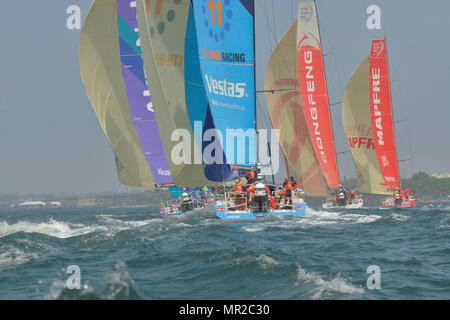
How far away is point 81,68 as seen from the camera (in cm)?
3219

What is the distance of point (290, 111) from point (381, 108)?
908 cm

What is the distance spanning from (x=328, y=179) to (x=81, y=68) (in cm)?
1960

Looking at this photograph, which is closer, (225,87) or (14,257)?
(14,257)

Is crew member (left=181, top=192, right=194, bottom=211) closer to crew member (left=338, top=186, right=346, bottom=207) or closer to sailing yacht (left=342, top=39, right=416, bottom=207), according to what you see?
crew member (left=338, top=186, right=346, bottom=207)

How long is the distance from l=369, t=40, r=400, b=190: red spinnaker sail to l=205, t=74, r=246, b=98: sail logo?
2350cm

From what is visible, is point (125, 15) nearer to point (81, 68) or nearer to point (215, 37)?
point (81, 68)

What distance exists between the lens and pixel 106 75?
1284 inches

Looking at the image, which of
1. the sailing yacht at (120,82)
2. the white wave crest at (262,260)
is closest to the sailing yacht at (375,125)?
the sailing yacht at (120,82)

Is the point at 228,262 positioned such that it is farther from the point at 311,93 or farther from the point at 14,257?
the point at 311,93

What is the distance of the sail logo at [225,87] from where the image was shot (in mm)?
23062

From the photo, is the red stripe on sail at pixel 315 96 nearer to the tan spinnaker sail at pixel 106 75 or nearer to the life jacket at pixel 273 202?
the tan spinnaker sail at pixel 106 75

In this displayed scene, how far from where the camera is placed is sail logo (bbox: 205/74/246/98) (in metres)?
23.1

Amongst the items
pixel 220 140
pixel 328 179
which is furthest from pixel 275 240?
pixel 328 179

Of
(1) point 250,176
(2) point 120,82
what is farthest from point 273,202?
(2) point 120,82
